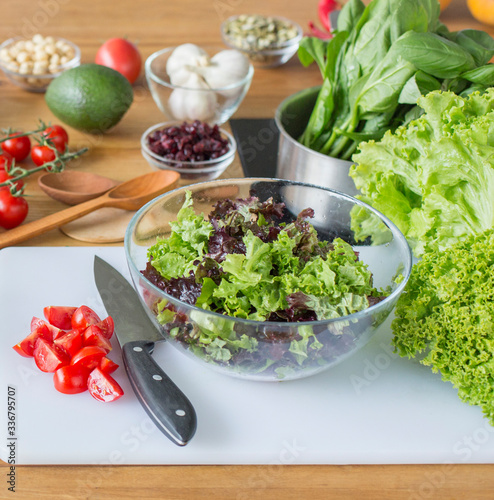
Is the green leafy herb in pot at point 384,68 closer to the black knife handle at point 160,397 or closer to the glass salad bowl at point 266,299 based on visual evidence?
the glass salad bowl at point 266,299

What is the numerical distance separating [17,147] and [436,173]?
44.8 inches

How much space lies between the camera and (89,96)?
5.57ft

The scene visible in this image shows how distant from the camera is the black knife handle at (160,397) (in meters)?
0.83

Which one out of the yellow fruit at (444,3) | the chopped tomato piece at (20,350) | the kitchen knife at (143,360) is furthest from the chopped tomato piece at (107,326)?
the yellow fruit at (444,3)

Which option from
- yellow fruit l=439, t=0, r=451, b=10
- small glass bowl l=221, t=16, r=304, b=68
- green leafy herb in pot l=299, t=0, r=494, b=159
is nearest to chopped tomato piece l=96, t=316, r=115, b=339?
green leafy herb in pot l=299, t=0, r=494, b=159

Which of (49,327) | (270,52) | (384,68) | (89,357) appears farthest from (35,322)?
(270,52)

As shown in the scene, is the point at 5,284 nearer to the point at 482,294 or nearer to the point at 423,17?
the point at 482,294

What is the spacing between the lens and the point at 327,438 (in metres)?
0.91

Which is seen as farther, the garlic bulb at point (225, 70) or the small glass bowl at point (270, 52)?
the small glass bowl at point (270, 52)

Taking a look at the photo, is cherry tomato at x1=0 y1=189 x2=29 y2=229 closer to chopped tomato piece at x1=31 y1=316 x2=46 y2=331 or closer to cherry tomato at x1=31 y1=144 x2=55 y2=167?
cherry tomato at x1=31 y1=144 x2=55 y2=167

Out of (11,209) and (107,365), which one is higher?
(107,365)

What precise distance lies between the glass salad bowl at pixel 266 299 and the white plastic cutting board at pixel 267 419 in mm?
51

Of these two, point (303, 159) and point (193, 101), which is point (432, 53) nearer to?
point (303, 159)

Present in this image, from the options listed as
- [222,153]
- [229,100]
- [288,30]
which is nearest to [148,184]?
[222,153]
